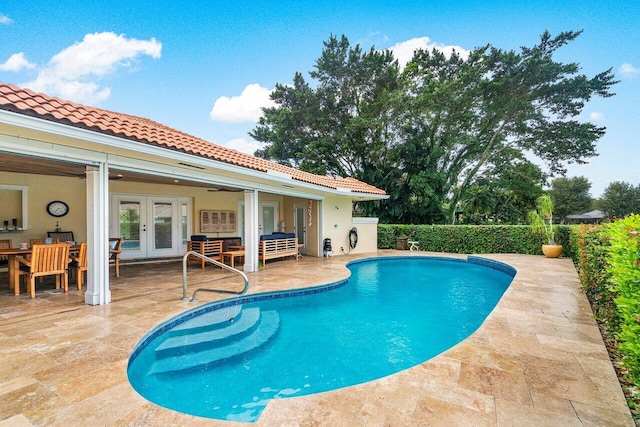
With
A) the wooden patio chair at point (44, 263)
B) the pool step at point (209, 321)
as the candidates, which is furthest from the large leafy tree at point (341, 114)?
the wooden patio chair at point (44, 263)

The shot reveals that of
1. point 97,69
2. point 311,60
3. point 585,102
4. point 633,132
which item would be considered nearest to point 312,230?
point 311,60

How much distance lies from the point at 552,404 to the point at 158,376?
4137 mm

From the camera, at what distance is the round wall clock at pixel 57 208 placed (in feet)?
30.7

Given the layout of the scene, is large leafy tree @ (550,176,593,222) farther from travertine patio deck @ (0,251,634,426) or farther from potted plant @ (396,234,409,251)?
travertine patio deck @ (0,251,634,426)

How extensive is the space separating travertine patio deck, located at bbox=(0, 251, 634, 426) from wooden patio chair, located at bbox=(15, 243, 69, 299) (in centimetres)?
65

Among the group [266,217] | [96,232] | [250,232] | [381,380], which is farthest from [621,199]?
[96,232]

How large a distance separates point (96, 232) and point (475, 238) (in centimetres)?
1503

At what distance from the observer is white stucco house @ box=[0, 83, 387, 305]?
4.78 metres

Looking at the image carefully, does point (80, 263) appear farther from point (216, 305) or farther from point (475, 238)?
point (475, 238)

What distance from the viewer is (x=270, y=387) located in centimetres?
355

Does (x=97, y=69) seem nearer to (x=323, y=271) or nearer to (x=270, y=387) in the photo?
(x=323, y=271)

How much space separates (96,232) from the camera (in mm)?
5523

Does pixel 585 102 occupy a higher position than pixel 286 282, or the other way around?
pixel 585 102

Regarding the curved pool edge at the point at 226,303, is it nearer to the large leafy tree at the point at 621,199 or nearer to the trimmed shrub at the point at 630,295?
the trimmed shrub at the point at 630,295
